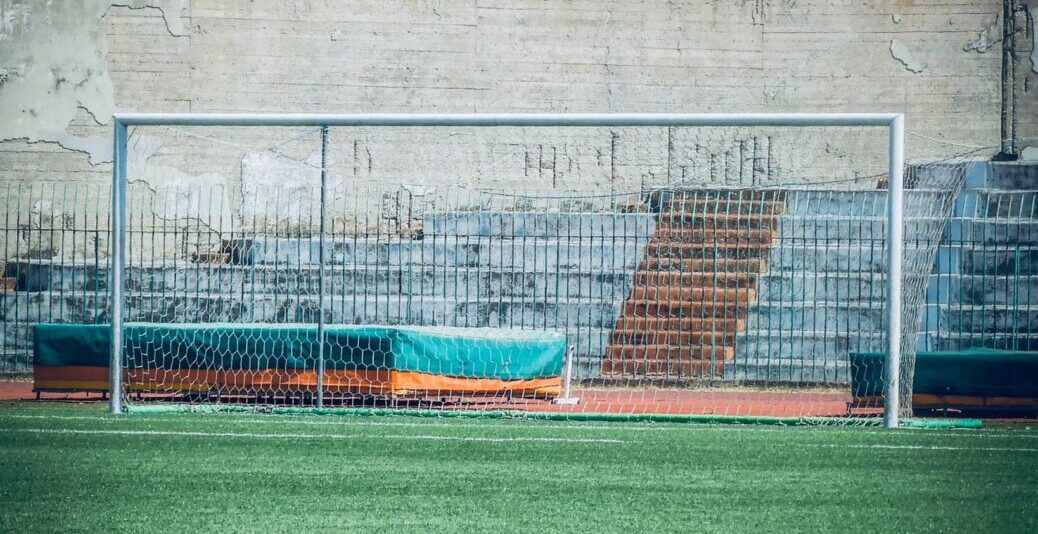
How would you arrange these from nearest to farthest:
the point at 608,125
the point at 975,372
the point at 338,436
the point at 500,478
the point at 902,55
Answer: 1. the point at 500,478
2. the point at 338,436
3. the point at 608,125
4. the point at 975,372
5. the point at 902,55

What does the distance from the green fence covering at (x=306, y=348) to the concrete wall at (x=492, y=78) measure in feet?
21.6

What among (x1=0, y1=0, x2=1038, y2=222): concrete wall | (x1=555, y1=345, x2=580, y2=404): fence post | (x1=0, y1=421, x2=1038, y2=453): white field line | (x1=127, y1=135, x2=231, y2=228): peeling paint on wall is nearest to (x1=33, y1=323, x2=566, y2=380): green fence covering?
(x1=555, y1=345, x2=580, y2=404): fence post

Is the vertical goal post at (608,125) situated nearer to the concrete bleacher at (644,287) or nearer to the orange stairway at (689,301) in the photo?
the orange stairway at (689,301)

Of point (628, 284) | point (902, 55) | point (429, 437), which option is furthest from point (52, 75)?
point (429, 437)

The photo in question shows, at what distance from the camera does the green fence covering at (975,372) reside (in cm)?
937

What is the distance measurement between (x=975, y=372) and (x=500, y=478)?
5.38 meters

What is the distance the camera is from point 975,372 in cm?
938

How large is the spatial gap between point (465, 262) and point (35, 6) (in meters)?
7.28

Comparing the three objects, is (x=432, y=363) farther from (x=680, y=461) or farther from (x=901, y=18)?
(x=901, y=18)

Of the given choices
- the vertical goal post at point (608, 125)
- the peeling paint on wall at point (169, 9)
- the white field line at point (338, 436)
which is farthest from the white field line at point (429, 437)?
the peeling paint on wall at point (169, 9)

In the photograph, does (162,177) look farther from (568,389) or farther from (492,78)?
(568,389)

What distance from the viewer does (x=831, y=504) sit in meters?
4.68

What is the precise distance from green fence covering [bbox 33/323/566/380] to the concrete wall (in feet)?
21.6

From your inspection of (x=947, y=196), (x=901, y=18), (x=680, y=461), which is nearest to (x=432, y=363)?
(x=680, y=461)
